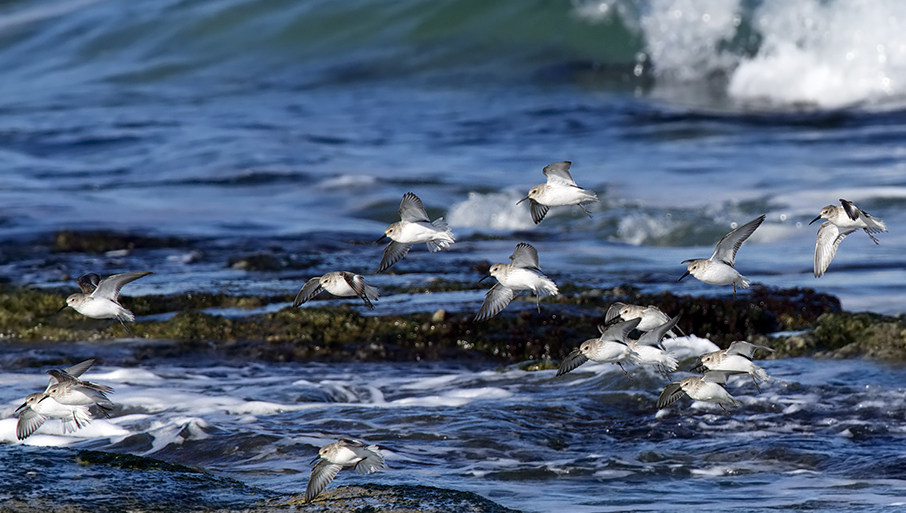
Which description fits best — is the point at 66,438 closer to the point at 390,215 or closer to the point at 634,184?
the point at 390,215

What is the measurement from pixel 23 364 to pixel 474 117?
15478 mm

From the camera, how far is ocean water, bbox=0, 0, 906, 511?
6070 mm

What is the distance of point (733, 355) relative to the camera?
205 inches

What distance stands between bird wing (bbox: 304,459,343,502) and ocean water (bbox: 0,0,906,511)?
0.76 metres

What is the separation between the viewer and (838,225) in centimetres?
529

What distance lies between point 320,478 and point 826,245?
2845mm

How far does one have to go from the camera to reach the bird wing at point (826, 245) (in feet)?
17.7

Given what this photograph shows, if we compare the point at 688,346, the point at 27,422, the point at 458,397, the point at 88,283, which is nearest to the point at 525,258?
the point at 458,397

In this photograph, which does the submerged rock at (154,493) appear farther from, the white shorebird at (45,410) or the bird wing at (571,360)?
the bird wing at (571,360)

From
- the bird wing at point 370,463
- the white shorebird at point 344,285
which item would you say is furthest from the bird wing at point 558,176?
the bird wing at point 370,463

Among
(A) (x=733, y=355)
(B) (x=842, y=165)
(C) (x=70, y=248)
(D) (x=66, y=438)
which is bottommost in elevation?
(D) (x=66, y=438)

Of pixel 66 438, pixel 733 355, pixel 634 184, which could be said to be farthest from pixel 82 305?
pixel 634 184

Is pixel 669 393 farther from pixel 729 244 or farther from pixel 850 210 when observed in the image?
pixel 850 210

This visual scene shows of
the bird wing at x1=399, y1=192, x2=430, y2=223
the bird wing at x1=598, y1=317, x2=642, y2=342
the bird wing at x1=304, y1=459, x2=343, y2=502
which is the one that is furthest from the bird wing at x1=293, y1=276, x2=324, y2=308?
the bird wing at x1=598, y1=317, x2=642, y2=342
